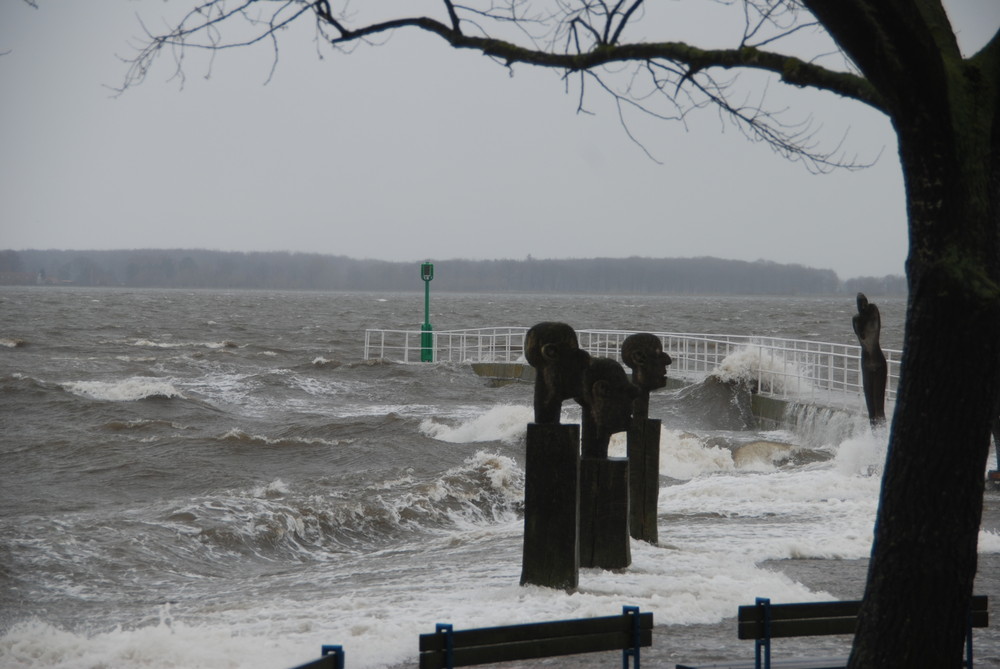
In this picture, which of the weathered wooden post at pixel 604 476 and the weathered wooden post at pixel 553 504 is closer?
the weathered wooden post at pixel 553 504

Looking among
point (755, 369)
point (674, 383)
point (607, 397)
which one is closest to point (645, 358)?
point (607, 397)

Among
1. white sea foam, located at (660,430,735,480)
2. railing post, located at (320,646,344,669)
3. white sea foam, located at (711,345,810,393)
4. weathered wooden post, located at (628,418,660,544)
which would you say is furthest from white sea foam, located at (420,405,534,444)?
railing post, located at (320,646,344,669)

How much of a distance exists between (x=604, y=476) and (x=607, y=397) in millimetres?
565

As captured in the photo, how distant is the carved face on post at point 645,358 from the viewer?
887 cm

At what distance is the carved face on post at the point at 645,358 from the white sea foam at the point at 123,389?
68.8ft

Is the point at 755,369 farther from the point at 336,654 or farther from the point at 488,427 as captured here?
the point at 336,654

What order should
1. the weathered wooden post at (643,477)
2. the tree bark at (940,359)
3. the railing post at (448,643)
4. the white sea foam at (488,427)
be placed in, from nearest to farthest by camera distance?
the tree bark at (940,359) < the railing post at (448,643) < the weathered wooden post at (643,477) < the white sea foam at (488,427)

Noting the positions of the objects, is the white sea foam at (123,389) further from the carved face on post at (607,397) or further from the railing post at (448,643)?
the railing post at (448,643)

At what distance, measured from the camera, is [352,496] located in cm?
1386

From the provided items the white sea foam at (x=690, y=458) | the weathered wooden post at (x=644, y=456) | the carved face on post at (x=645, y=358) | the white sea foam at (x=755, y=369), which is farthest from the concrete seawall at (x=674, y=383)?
the carved face on post at (x=645, y=358)

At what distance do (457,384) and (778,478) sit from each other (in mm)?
16635

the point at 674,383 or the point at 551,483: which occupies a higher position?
the point at 551,483

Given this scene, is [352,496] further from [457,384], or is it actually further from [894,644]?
[457,384]

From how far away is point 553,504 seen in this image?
23.2ft
